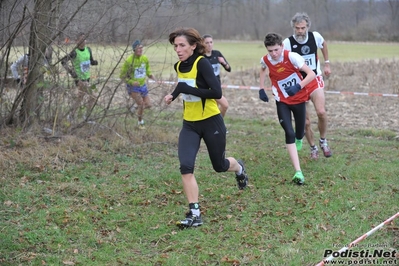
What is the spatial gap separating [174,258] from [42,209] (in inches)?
79.1

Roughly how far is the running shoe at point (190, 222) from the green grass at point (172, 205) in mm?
70

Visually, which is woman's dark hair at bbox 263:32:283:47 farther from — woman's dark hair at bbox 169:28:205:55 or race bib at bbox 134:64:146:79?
race bib at bbox 134:64:146:79

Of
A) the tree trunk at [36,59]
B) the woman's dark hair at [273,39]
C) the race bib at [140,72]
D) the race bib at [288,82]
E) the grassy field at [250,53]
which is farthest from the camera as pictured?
the race bib at [140,72]

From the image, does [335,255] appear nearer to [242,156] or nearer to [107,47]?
[242,156]

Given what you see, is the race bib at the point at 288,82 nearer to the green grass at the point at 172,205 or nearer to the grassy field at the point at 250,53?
the green grass at the point at 172,205

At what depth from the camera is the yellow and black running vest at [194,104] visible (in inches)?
246

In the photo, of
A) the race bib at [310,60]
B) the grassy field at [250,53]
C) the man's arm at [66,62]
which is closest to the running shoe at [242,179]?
the race bib at [310,60]

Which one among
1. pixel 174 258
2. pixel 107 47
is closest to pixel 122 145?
pixel 107 47

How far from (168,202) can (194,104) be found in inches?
56.3

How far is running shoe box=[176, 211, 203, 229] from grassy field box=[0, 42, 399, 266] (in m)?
0.08

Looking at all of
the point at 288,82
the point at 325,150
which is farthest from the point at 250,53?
the point at 288,82

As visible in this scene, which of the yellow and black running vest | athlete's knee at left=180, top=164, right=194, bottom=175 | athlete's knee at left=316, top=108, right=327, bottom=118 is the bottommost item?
athlete's knee at left=180, top=164, right=194, bottom=175

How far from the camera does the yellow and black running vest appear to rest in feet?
20.5

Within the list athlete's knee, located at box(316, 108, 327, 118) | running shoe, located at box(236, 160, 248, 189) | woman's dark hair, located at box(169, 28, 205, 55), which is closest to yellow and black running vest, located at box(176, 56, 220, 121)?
woman's dark hair, located at box(169, 28, 205, 55)
